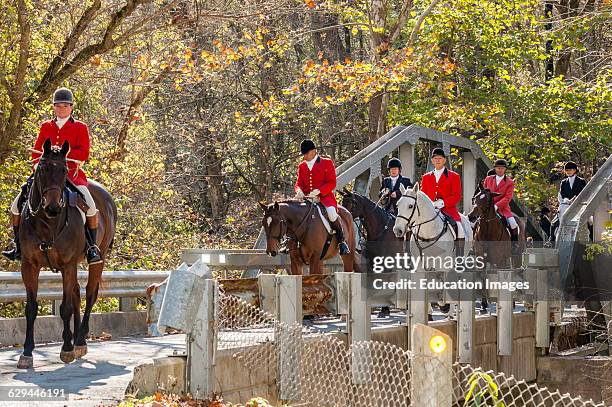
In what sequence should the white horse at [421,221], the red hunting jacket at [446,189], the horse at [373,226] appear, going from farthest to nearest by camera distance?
the red hunting jacket at [446,189]
the horse at [373,226]
the white horse at [421,221]

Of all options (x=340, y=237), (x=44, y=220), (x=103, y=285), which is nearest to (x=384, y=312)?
(x=340, y=237)

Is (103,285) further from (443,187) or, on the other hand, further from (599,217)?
(599,217)

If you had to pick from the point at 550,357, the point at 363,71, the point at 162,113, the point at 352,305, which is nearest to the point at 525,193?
the point at 363,71

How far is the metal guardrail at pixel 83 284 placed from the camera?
1533cm

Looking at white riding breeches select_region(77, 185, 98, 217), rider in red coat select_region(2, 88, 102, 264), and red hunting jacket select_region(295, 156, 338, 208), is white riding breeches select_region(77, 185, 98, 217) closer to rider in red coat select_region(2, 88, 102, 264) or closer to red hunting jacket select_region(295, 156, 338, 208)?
rider in red coat select_region(2, 88, 102, 264)

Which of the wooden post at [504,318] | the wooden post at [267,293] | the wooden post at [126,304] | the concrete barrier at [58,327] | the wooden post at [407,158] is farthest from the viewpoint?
the wooden post at [407,158]

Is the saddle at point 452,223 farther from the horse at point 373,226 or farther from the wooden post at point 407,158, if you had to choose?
the wooden post at point 407,158

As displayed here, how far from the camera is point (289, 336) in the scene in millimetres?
11594

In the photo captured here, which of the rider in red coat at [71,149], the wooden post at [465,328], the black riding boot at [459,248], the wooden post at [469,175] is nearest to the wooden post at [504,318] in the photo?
the wooden post at [465,328]

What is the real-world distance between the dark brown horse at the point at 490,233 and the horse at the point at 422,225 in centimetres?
220

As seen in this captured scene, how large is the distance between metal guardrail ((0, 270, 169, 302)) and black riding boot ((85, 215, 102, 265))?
4.40 feet

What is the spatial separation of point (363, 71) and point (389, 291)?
42.8 feet

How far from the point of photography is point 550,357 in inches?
743

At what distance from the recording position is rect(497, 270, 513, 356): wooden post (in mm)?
17281
